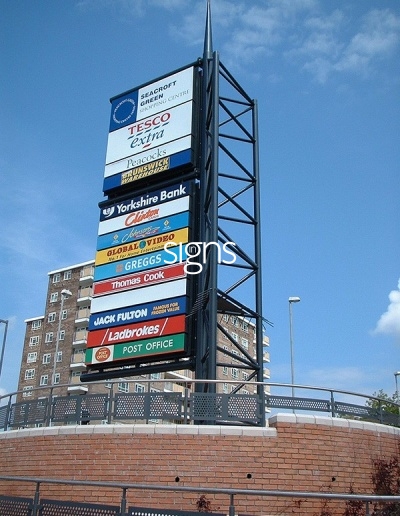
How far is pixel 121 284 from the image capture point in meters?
22.5

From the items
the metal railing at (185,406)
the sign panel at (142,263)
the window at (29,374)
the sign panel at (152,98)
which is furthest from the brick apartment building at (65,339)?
the metal railing at (185,406)

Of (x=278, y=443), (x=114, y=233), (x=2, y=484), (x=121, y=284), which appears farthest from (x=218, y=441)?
(x=114, y=233)

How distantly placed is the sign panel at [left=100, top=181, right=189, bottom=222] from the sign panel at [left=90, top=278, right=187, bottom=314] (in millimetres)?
3058

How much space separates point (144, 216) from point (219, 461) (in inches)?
413

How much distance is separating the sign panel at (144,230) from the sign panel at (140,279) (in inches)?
52.2

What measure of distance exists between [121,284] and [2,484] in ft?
26.6

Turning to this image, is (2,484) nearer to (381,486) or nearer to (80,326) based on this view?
(381,486)

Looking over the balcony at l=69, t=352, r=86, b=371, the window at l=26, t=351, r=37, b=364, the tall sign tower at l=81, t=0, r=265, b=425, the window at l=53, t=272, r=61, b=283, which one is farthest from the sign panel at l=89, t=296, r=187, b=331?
the window at l=26, t=351, r=37, b=364

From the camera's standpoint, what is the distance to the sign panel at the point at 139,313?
20.8 meters

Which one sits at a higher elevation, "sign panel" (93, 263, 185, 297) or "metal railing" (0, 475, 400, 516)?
"sign panel" (93, 263, 185, 297)

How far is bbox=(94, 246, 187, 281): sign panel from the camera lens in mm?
21391

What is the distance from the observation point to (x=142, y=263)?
22.2 m

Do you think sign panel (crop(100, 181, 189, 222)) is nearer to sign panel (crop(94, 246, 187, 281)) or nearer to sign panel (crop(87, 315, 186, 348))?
sign panel (crop(94, 246, 187, 281))

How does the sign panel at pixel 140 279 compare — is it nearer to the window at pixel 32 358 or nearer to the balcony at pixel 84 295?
the balcony at pixel 84 295
